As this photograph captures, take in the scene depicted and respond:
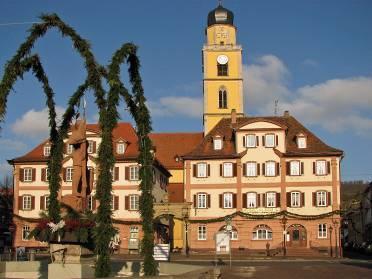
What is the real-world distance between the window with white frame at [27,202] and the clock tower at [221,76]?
28613 mm

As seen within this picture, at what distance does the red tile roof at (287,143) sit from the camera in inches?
2549

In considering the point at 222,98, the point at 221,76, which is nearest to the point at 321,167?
the point at 222,98

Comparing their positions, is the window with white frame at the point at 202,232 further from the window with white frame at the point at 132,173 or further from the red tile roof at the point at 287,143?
the window with white frame at the point at 132,173

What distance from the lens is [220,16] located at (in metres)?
97.1

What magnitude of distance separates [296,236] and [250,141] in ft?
34.1

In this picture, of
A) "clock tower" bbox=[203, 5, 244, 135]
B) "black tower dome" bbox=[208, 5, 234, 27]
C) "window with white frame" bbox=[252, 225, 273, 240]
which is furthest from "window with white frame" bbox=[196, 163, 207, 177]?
"black tower dome" bbox=[208, 5, 234, 27]

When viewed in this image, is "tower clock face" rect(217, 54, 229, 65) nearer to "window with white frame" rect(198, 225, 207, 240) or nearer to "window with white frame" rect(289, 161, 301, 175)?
"window with white frame" rect(289, 161, 301, 175)

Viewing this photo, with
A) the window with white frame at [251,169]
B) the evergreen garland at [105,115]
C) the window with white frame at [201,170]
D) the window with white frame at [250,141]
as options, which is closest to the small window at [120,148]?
the window with white frame at [201,170]

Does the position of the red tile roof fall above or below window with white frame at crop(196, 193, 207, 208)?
above

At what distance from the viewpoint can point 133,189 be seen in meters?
66.9

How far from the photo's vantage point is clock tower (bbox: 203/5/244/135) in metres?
90.1

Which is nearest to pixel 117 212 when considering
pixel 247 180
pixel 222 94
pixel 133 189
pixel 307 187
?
pixel 133 189

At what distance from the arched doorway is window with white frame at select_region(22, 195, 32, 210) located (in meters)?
27.0

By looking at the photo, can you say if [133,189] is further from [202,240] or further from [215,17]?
[215,17]
